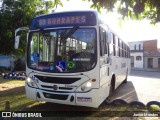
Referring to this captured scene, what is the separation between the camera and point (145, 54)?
55.0 m

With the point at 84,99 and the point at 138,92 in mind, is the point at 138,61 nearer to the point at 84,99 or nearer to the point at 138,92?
the point at 138,92

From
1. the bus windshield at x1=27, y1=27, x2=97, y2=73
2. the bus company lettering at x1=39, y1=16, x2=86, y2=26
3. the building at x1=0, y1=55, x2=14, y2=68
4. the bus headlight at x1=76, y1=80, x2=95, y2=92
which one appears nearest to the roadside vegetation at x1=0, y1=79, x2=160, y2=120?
the bus headlight at x1=76, y1=80, x2=95, y2=92

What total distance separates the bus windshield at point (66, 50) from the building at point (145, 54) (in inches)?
1882

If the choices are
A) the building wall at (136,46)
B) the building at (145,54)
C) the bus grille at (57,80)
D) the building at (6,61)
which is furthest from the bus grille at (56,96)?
the building wall at (136,46)

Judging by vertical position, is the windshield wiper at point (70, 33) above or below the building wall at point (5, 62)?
above

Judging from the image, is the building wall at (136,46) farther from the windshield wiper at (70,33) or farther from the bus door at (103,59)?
the windshield wiper at (70,33)

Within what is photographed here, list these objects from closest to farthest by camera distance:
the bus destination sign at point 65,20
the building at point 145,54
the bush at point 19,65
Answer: the bus destination sign at point 65,20 → the bush at point 19,65 → the building at point 145,54

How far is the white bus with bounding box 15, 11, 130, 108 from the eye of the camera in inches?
297

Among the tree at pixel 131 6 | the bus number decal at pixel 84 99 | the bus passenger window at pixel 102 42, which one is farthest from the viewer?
the bus passenger window at pixel 102 42

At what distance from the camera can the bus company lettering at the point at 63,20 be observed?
25.7 ft

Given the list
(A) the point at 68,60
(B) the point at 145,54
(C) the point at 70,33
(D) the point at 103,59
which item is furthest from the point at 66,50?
(B) the point at 145,54

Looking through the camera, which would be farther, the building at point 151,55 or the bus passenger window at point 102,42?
the building at point 151,55

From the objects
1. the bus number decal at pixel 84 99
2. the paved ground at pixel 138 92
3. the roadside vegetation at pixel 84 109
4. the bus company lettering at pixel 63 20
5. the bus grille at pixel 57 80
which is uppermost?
the bus company lettering at pixel 63 20

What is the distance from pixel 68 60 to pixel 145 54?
163ft
